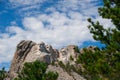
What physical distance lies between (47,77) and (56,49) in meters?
89.9

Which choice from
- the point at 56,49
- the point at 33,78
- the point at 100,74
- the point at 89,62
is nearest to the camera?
the point at 100,74

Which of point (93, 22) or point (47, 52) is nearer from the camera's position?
point (93, 22)

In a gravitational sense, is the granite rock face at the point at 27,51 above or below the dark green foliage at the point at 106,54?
below

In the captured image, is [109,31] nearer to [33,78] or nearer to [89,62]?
[89,62]

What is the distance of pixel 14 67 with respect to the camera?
10606 centimetres

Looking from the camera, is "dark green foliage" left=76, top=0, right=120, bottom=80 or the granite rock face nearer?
"dark green foliage" left=76, top=0, right=120, bottom=80

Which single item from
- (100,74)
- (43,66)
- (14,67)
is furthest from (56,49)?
(100,74)

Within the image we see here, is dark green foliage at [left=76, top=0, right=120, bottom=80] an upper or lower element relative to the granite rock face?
upper

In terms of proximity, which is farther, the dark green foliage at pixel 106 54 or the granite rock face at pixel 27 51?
the granite rock face at pixel 27 51

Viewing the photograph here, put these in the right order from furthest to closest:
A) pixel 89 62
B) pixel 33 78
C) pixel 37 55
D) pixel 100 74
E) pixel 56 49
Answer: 1. pixel 56 49
2. pixel 37 55
3. pixel 33 78
4. pixel 89 62
5. pixel 100 74

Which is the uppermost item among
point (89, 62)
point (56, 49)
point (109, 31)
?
point (109, 31)

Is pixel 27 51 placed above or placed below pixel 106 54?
below

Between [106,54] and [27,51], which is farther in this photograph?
[27,51]

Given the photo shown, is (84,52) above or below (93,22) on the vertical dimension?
below
